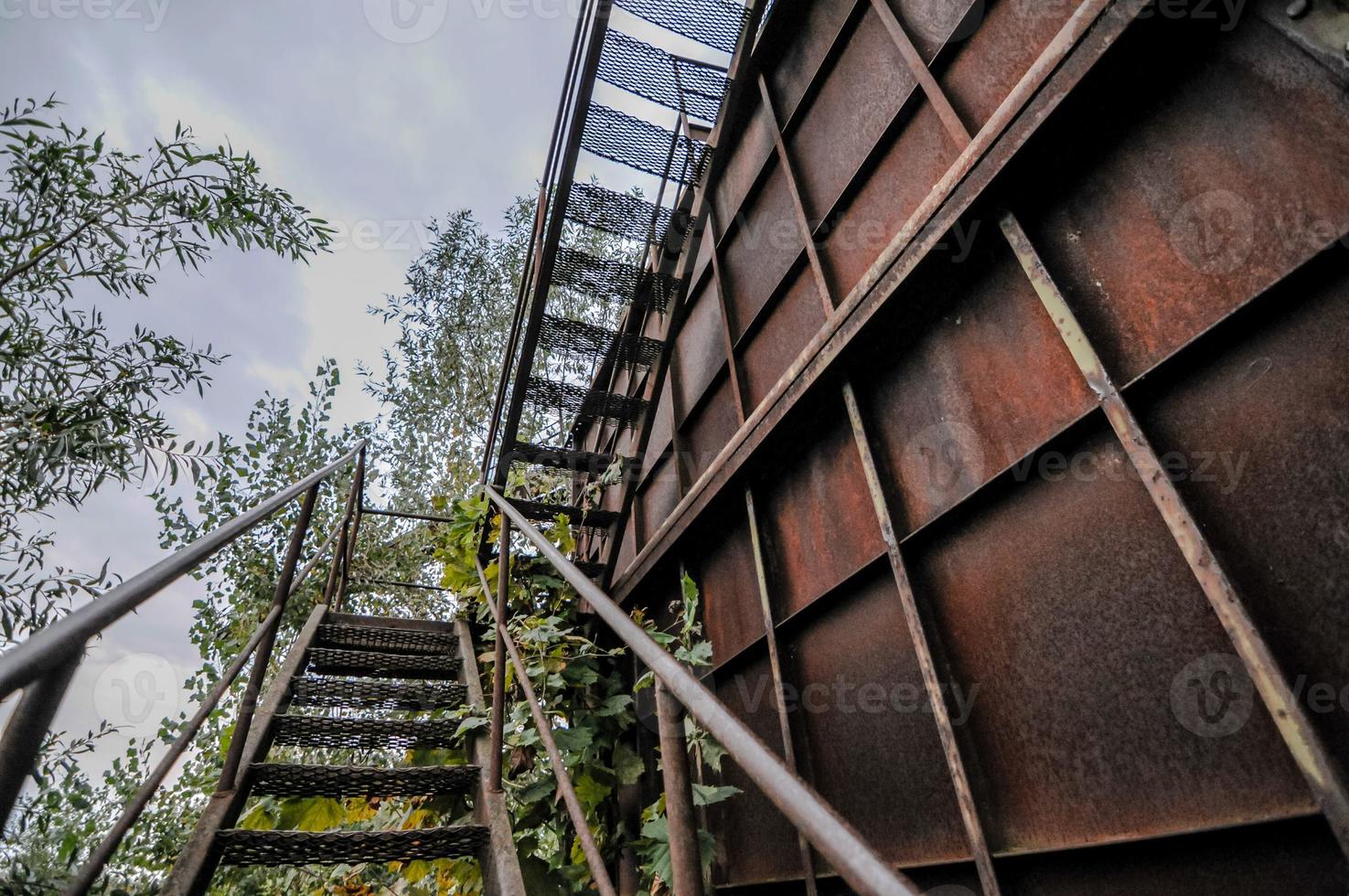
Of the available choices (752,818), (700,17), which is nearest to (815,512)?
(752,818)

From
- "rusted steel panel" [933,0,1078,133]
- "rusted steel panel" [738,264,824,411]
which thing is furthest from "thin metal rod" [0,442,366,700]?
"rusted steel panel" [933,0,1078,133]

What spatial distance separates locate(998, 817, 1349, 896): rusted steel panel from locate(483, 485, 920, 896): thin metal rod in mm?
1063

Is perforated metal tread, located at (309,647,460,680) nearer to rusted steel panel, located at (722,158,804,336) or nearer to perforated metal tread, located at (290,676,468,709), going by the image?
perforated metal tread, located at (290,676,468,709)

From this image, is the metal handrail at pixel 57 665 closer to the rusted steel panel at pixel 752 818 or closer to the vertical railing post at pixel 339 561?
the rusted steel panel at pixel 752 818

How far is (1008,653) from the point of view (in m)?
1.74

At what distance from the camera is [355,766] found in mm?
2365

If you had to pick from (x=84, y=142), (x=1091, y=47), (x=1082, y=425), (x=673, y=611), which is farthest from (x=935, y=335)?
(x=84, y=142)

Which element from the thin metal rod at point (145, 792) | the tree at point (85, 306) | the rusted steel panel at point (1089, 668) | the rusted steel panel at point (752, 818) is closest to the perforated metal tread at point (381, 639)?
the tree at point (85, 306)

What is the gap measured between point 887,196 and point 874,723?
6.60 ft

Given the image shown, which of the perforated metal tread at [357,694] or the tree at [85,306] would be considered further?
the tree at [85,306]

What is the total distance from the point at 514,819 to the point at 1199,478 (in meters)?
3.19

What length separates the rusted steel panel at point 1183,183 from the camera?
1283 millimetres

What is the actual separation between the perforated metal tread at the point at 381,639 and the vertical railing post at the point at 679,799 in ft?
11.2

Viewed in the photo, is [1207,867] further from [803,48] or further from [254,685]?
[803,48]
